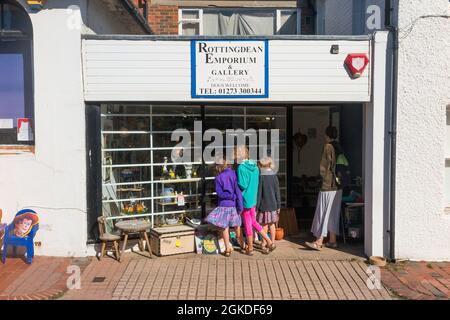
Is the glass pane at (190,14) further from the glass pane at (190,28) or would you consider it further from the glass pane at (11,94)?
the glass pane at (11,94)

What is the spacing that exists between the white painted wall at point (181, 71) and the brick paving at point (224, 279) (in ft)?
7.67

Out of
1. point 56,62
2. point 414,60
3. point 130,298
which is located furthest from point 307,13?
point 130,298

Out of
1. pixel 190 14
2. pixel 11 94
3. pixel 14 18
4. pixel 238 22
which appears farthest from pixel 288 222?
pixel 190 14

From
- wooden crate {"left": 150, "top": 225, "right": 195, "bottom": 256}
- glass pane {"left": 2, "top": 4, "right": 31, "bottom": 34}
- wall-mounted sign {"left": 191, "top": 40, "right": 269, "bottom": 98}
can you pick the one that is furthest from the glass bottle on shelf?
glass pane {"left": 2, "top": 4, "right": 31, "bottom": 34}

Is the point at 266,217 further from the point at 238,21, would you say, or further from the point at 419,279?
the point at 238,21

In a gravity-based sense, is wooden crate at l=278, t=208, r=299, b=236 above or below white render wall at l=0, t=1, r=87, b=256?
below

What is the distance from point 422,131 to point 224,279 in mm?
3425

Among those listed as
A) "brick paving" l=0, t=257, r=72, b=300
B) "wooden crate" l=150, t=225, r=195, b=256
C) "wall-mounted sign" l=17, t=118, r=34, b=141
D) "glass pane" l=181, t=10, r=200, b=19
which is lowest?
"brick paving" l=0, t=257, r=72, b=300

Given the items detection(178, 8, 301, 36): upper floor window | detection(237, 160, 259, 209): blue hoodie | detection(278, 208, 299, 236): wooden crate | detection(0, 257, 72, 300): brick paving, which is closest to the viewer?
detection(0, 257, 72, 300): brick paving

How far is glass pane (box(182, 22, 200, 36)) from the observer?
10847 mm

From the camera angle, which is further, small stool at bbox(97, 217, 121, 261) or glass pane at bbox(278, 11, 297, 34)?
glass pane at bbox(278, 11, 297, 34)

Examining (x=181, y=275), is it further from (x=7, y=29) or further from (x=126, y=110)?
(x=7, y=29)

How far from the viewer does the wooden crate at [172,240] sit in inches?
252

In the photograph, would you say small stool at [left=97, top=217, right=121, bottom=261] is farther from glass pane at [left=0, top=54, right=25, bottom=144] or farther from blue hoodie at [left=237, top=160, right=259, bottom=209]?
blue hoodie at [left=237, top=160, right=259, bottom=209]
